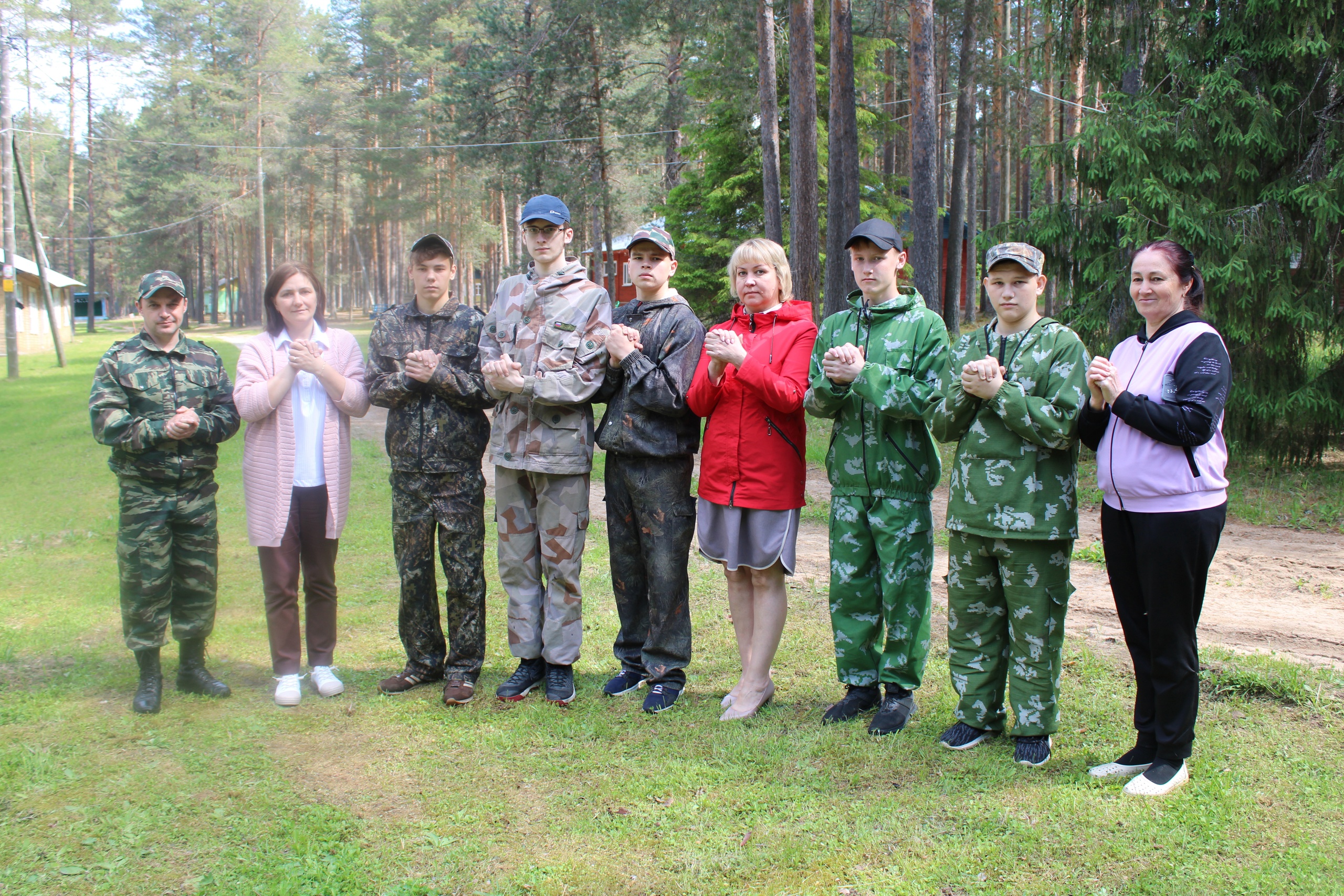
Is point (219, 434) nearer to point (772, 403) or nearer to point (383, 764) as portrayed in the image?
point (383, 764)

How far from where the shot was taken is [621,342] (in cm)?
425

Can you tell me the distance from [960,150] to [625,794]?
22.8 meters

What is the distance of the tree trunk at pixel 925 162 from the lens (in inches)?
579

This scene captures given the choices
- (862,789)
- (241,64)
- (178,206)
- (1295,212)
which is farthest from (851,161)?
(178,206)

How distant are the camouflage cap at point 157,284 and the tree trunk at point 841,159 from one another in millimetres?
9758

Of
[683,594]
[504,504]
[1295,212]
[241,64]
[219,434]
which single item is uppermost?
[241,64]

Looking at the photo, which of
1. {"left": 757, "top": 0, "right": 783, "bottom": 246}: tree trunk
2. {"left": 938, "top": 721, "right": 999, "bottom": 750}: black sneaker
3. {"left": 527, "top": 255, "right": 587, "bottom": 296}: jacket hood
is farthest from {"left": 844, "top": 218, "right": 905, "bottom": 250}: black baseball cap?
{"left": 757, "top": 0, "right": 783, "bottom": 246}: tree trunk

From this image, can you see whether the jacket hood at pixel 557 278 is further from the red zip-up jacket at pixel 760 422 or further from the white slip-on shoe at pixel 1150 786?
the white slip-on shoe at pixel 1150 786

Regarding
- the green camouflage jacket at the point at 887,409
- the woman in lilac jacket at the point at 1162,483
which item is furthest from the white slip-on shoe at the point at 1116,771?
the green camouflage jacket at the point at 887,409

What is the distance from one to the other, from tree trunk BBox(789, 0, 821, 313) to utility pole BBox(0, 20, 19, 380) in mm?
21567

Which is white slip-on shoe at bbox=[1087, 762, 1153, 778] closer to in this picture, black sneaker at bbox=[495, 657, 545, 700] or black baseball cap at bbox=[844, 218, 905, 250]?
black baseball cap at bbox=[844, 218, 905, 250]

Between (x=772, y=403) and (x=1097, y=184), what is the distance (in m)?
8.18

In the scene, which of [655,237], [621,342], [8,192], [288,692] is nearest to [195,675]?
[288,692]

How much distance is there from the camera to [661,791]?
362cm
